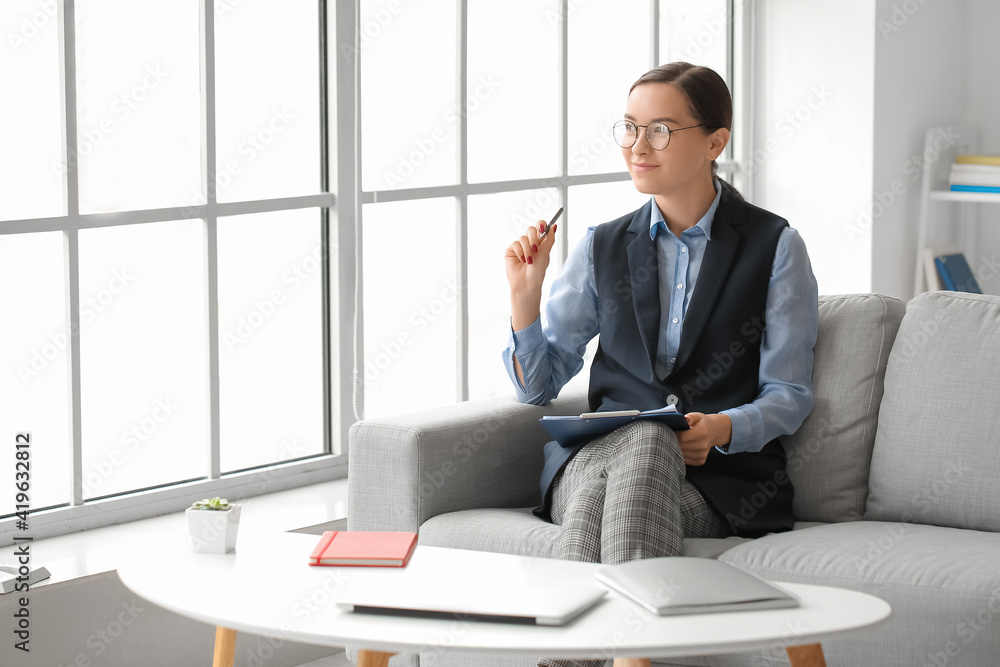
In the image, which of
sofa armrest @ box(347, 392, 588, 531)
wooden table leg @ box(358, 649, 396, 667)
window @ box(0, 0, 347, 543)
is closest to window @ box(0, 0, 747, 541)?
window @ box(0, 0, 347, 543)

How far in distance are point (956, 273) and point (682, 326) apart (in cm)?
215

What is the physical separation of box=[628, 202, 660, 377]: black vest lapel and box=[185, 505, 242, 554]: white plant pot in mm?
827

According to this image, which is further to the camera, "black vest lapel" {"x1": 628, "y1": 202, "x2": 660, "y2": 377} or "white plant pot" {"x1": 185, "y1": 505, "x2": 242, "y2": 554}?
"black vest lapel" {"x1": 628, "y1": 202, "x2": 660, "y2": 377}

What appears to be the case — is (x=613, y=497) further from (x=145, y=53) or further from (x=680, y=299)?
(x=145, y=53)

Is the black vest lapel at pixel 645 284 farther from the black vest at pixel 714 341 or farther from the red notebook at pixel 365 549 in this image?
the red notebook at pixel 365 549

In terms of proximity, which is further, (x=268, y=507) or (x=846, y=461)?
(x=268, y=507)

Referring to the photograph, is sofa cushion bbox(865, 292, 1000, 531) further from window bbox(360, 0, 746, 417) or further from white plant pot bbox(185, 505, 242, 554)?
window bbox(360, 0, 746, 417)

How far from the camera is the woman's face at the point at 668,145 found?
7.26 feet

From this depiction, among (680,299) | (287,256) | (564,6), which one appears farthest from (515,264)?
(564,6)

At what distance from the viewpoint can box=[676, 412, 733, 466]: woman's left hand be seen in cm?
208

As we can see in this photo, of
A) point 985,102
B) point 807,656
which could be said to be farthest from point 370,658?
point 985,102

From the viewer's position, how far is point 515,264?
2273 mm

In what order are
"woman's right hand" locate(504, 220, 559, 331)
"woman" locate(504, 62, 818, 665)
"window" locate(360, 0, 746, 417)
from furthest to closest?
1. "window" locate(360, 0, 746, 417)
2. "woman's right hand" locate(504, 220, 559, 331)
3. "woman" locate(504, 62, 818, 665)

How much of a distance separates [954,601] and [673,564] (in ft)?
1.73
